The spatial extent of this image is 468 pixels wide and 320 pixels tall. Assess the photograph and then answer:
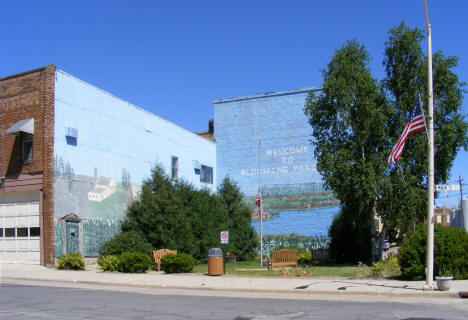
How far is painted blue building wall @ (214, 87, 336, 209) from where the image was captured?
36594 mm

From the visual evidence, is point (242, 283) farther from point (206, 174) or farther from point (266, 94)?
point (266, 94)

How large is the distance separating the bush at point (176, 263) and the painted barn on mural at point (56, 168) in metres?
5.60

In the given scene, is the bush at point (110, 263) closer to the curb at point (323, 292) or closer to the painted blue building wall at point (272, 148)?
the curb at point (323, 292)

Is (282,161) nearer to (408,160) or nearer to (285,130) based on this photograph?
(285,130)

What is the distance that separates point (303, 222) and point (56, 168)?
62.4 ft

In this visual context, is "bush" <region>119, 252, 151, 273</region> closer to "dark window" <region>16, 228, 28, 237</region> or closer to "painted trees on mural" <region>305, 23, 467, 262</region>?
"dark window" <region>16, 228, 28, 237</region>

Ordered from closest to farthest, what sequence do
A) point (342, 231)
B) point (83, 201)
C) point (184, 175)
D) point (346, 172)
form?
point (346, 172) < point (83, 201) < point (342, 231) < point (184, 175)

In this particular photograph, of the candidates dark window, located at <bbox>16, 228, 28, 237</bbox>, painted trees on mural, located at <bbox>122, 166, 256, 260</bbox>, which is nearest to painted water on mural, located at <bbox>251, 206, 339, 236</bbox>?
painted trees on mural, located at <bbox>122, 166, 256, 260</bbox>

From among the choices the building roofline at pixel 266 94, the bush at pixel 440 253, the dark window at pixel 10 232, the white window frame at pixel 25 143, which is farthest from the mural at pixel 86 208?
the bush at pixel 440 253

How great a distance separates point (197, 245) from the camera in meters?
26.9

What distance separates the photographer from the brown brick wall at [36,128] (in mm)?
23156

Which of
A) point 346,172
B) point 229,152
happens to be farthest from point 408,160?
point 229,152

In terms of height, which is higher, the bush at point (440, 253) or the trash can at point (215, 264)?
the bush at point (440, 253)

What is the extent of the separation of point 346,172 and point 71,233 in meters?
13.7
